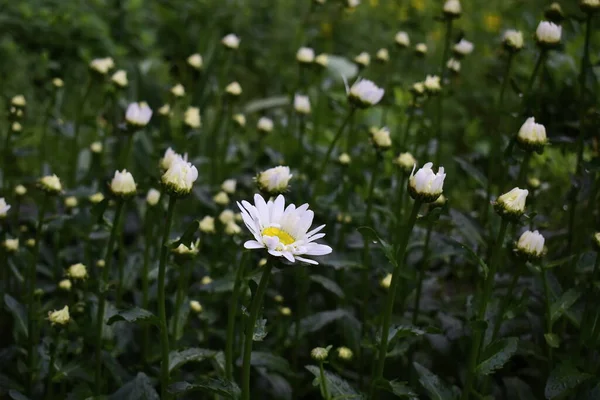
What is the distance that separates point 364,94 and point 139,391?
36.8 inches

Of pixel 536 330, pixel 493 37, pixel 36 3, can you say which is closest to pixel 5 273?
pixel 536 330

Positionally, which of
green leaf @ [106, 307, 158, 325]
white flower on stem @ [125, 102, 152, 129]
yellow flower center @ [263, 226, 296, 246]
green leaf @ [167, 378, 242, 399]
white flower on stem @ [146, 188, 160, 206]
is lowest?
white flower on stem @ [146, 188, 160, 206]

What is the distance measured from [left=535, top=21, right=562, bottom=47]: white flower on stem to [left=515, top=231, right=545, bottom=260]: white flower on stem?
0.62 metres

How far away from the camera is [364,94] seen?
6.48 feet

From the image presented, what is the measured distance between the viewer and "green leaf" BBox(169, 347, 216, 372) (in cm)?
163

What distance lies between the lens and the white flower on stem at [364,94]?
6.47 ft

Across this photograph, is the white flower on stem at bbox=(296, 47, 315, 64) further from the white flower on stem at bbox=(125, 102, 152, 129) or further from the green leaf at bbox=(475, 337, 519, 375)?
the green leaf at bbox=(475, 337, 519, 375)

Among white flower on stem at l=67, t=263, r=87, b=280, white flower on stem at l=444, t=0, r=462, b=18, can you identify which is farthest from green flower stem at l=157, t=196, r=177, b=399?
white flower on stem at l=444, t=0, r=462, b=18

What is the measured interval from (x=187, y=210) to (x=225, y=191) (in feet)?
1.56

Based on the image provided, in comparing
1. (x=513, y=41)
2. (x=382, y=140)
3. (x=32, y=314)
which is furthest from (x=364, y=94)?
(x=32, y=314)

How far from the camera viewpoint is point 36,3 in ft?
11.7

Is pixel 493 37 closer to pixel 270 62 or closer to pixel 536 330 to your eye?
pixel 270 62

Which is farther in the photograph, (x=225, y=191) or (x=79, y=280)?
(x=225, y=191)

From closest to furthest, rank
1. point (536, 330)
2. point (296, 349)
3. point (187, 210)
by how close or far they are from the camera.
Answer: point (536, 330)
point (296, 349)
point (187, 210)
